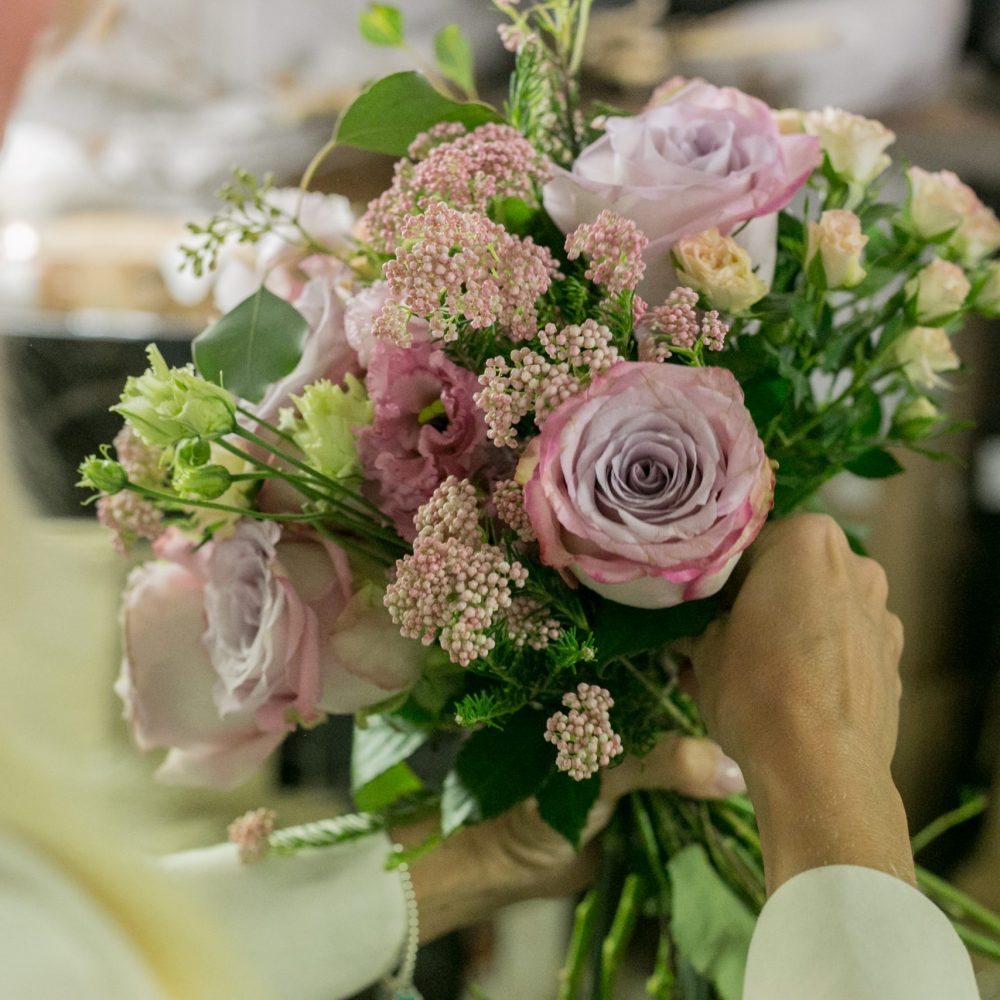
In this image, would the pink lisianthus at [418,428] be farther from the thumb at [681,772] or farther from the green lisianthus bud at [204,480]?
the thumb at [681,772]

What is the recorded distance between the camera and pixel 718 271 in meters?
0.48

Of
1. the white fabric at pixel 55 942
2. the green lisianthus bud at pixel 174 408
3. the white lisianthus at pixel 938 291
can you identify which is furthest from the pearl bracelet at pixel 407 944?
the white lisianthus at pixel 938 291

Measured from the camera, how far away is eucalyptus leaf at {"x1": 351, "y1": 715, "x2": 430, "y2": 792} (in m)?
Answer: 0.68

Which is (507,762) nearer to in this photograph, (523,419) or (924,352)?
(523,419)

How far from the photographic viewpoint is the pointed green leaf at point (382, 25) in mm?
619

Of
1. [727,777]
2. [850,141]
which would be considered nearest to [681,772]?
[727,777]

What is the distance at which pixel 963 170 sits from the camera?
1.76m

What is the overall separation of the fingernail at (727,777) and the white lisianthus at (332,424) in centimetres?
31

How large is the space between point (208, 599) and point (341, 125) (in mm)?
267

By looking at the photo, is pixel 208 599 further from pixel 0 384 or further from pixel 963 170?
pixel 963 170

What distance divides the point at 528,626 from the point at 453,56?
37 cm

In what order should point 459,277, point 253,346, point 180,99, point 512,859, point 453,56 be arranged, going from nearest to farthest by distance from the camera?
1. point 459,277
2. point 253,346
3. point 453,56
4. point 512,859
5. point 180,99

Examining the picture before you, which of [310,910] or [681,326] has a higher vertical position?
[681,326]

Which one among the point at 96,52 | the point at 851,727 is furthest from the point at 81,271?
the point at 851,727
